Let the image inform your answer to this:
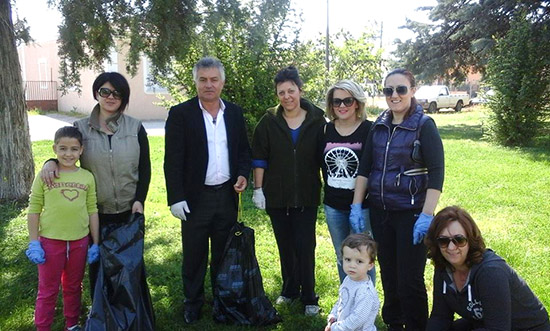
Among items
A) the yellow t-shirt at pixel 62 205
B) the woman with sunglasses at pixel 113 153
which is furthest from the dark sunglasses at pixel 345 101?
the yellow t-shirt at pixel 62 205

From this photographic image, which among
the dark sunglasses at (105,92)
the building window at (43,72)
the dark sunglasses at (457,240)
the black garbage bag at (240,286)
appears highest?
the building window at (43,72)

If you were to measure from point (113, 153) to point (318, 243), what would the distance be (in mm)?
2947

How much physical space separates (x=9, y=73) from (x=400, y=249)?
5805 mm

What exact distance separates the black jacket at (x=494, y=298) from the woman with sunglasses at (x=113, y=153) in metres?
2.05

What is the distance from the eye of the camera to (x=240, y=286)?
11.3 feet

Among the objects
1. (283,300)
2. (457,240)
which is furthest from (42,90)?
(457,240)

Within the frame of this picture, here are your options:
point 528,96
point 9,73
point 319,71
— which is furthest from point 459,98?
point 9,73

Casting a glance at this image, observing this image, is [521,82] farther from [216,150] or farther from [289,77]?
[216,150]

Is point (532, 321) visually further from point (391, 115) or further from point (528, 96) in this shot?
point (528, 96)

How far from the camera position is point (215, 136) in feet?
11.2

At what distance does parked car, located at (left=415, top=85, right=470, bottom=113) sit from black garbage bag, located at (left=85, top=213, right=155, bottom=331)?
24.8 meters

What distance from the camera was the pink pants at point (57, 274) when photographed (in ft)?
9.96

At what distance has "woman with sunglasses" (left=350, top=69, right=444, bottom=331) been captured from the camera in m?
2.80

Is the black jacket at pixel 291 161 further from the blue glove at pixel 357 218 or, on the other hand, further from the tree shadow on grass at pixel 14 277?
the tree shadow on grass at pixel 14 277
